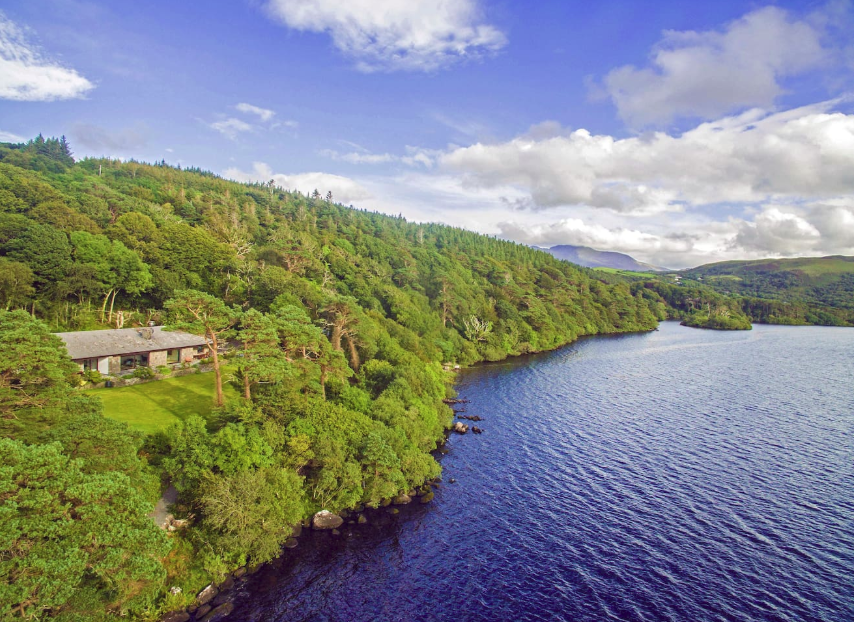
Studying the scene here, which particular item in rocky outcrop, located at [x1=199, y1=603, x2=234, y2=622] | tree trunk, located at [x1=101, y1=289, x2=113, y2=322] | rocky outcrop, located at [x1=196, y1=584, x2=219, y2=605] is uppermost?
tree trunk, located at [x1=101, y1=289, x2=113, y2=322]

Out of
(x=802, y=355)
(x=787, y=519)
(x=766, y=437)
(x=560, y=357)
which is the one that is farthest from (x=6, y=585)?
(x=802, y=355)

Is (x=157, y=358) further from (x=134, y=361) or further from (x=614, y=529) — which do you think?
(x=614, y=529)

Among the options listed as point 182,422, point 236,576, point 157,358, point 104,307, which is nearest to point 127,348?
point 157,358

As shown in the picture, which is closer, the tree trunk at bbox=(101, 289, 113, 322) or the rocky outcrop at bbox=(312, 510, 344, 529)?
the rocky outcrop at bbox=(312, 510, 344, 529)

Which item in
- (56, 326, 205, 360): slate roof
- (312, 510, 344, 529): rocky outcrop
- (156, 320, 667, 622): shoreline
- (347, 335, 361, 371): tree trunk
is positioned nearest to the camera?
(156, 320, 667, 622): shoreline

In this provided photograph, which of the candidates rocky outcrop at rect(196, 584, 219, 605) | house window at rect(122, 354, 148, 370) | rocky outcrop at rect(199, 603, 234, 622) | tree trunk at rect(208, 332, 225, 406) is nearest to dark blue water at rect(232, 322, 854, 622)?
rocky outcrop at rect(199, 603, 234, 622)

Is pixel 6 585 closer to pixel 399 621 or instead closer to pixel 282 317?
pixel 399 621

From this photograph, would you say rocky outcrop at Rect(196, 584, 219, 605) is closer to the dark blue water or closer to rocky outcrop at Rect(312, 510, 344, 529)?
the dark blue water
